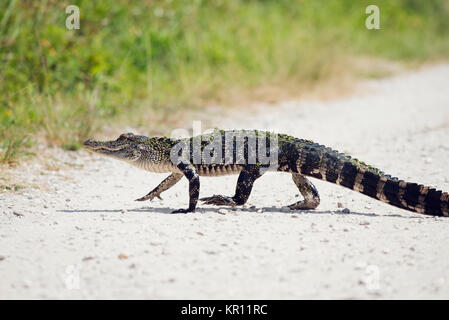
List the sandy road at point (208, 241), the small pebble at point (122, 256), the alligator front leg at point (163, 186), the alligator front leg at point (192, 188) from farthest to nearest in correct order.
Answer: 1. the alligator front leg at point (163, 186)
2. the alligator front leg at point (192, 188)
3. the small pebble at point (122, 256)
4. the sandy road at point (208, 241)

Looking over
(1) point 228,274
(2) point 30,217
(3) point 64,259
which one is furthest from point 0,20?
(1) point 228,274

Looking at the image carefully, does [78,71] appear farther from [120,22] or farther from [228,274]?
[228,274]

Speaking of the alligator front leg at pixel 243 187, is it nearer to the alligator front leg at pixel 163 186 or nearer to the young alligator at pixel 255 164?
the young alligator at pixel 255 164

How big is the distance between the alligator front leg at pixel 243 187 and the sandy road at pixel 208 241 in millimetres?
96

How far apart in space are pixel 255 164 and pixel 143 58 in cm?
629

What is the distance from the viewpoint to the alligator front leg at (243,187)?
5656 mm

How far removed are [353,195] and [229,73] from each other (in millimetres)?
6937

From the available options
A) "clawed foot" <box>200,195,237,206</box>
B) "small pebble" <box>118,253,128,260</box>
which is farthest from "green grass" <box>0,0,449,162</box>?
"small pebble" <box>118,253,128,260</box>

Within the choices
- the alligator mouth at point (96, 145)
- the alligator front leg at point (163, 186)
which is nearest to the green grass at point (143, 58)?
the alligator mouth at point (96, 145)

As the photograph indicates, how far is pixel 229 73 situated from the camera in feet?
41.6

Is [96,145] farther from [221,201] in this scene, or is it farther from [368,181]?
[368,181]

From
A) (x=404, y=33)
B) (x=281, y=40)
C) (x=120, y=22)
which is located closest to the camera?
(x=120, y=22)

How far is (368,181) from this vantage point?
541cm
